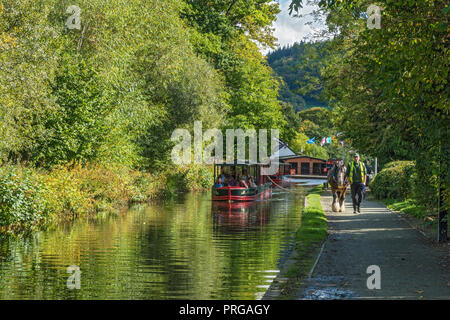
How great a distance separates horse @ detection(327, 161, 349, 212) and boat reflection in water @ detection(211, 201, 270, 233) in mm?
2962

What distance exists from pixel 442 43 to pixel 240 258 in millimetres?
6334

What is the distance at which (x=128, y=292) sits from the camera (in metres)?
9.62

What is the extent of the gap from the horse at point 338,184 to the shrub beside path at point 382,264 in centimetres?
519

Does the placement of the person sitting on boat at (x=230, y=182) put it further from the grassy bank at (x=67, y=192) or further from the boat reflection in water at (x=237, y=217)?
the grassy bank at (x=67, y=192)

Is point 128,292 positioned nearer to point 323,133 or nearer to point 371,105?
point 371,105

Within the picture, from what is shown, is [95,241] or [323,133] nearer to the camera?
[95,241]

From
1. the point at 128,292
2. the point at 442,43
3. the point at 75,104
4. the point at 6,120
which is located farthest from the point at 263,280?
the point at 75,104

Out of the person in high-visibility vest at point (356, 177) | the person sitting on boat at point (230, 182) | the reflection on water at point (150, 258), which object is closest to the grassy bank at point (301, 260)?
the reflection on water at point (150, 258)
